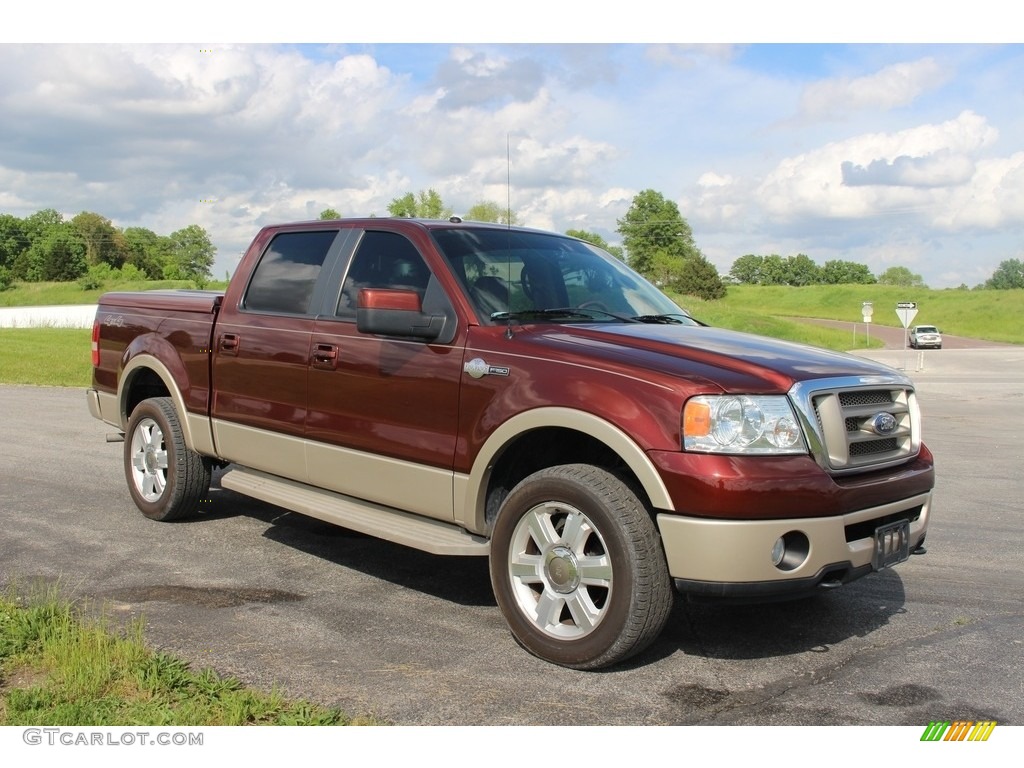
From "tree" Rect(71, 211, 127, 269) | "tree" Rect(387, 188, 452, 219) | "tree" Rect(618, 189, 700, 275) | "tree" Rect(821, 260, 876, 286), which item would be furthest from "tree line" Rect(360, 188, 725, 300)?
"tree" Rect(821, 260, 876, 286)

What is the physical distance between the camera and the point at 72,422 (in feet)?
40.8

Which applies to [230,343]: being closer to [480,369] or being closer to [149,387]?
[149,387]

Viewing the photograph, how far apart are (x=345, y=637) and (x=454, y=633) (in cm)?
52

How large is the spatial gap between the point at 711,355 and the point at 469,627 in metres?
1.80

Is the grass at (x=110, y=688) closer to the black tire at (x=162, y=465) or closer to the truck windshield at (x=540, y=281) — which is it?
the truck windshield at (x=540, y=281)

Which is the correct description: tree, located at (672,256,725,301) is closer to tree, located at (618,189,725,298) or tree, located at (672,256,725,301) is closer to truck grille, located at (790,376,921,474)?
tree, located at (618,189,725,298)

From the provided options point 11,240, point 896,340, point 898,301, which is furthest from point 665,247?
point 11,240

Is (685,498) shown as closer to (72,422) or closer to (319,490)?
(319,490)

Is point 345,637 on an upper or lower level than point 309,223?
lower

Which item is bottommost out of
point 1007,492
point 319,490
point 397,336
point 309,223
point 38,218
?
point 1007,492

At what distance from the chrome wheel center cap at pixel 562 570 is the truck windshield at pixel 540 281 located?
1216 millimetres

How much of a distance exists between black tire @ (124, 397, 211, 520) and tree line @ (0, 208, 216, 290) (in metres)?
94.5
